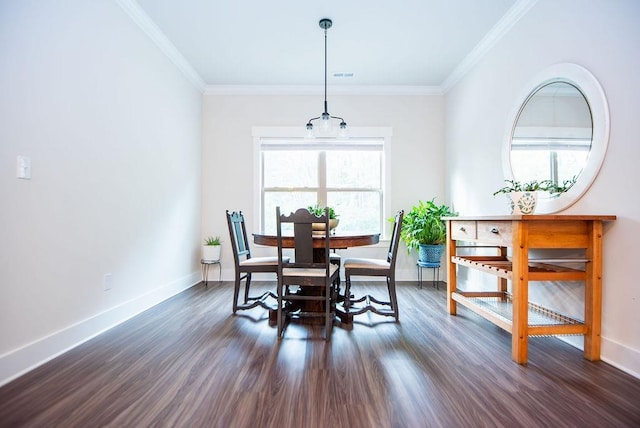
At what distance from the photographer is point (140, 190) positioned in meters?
2.87

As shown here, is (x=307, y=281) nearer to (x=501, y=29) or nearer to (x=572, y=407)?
(x=572, y=407)

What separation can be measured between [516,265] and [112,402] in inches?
90.1

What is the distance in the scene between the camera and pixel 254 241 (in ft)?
8.87

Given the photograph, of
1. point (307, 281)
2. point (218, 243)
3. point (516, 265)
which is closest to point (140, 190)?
point (218, 243)

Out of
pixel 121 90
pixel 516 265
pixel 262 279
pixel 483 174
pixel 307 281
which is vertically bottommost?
pixel 262 279

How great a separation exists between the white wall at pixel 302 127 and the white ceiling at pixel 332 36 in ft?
0.99

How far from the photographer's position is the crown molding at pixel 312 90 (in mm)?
4270

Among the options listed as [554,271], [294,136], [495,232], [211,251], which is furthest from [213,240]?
[554,271]

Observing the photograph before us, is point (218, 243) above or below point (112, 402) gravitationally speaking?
above

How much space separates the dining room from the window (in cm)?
96

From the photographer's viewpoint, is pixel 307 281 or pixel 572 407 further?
pixel 307 281

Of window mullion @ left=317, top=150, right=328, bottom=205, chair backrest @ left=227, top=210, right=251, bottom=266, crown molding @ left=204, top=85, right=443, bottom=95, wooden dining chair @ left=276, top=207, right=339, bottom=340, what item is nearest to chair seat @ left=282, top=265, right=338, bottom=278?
wooden dining chair @ left=276, top=207, right=339, bottom=340

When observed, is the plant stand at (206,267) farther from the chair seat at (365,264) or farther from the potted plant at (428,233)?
the potted plant at (428,233)

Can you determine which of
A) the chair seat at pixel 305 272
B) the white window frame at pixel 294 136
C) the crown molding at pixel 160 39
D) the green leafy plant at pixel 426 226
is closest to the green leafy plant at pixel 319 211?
the chair seat at pixel 305 272
